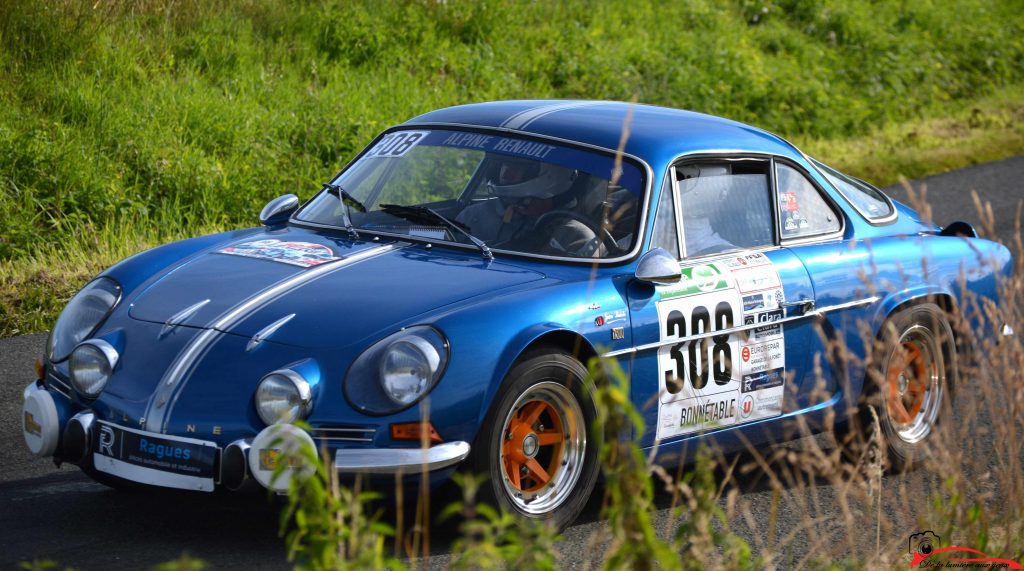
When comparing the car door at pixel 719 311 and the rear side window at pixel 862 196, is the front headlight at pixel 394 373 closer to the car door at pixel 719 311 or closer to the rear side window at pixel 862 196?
the car door at pixel 719 311

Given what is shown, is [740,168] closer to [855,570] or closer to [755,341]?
[755,341]

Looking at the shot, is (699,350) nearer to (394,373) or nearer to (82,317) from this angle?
(394,373)

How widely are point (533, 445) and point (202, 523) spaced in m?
1.17

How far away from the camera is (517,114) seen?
576cm

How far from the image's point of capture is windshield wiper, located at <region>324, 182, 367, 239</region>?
17.7 feet

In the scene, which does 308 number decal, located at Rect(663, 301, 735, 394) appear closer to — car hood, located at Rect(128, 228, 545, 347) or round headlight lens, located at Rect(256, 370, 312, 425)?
car hood, located at Rect(128, 228, 545, 347)

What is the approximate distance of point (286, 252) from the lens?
5074 millimetres

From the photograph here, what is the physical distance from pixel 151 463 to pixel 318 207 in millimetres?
1828

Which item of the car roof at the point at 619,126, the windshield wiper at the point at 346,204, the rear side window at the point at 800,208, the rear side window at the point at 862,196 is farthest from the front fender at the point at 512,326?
the rear side window at the point at 862,196

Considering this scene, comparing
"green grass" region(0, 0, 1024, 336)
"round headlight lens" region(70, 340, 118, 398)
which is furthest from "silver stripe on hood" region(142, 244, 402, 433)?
"green grass" region(0, 0, 1024, 336)

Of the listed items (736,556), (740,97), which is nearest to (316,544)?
(736,556)

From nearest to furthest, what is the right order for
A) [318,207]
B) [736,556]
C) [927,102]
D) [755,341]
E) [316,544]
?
[316,544] < [736,556] < [755,341] < [318,207] < [927,102]

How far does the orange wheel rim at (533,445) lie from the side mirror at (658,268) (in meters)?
0.65

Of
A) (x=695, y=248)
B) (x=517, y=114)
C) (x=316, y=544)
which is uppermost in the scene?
(x=517, y=114)
